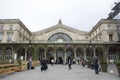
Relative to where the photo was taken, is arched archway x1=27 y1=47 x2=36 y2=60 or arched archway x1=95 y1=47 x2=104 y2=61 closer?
arched archway x1=27 y1=47 x2=36 y2=60

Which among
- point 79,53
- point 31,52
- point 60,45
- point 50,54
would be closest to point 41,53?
point 50,54

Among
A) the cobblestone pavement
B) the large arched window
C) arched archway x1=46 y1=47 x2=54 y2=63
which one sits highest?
the large arched window

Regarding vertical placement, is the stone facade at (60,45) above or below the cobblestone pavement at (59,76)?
above

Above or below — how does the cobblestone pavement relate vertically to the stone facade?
below

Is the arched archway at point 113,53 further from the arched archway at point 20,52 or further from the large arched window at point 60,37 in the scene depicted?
the arched archway at point 20,52

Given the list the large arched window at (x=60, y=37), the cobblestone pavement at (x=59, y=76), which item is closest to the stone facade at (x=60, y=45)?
the large arched window at (x=60, y=37)

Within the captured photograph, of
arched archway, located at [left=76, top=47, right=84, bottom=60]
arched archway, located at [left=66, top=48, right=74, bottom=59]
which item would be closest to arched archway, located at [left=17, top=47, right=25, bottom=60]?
arched archway, located at [left=66, top=48, right=74, bottom=59]

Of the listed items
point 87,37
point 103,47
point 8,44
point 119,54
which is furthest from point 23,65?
point 87,37

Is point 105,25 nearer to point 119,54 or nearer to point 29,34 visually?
point 119,54

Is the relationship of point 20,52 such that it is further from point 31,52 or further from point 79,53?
point 79,53

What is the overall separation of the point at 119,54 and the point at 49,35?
881 inches

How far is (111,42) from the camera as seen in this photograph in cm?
3972

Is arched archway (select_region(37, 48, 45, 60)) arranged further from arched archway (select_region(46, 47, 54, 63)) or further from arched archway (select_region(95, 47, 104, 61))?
arched archway (select_region(95, 47, 104, 61))

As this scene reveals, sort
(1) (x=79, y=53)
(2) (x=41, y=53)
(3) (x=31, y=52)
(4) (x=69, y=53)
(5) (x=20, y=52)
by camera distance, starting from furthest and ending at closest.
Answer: (2) (x=41, y=53), (4) (x=69, y=53), (1) (x=79, y=53), (5) (x=20, y=52), (3) (x=31, y=52)
